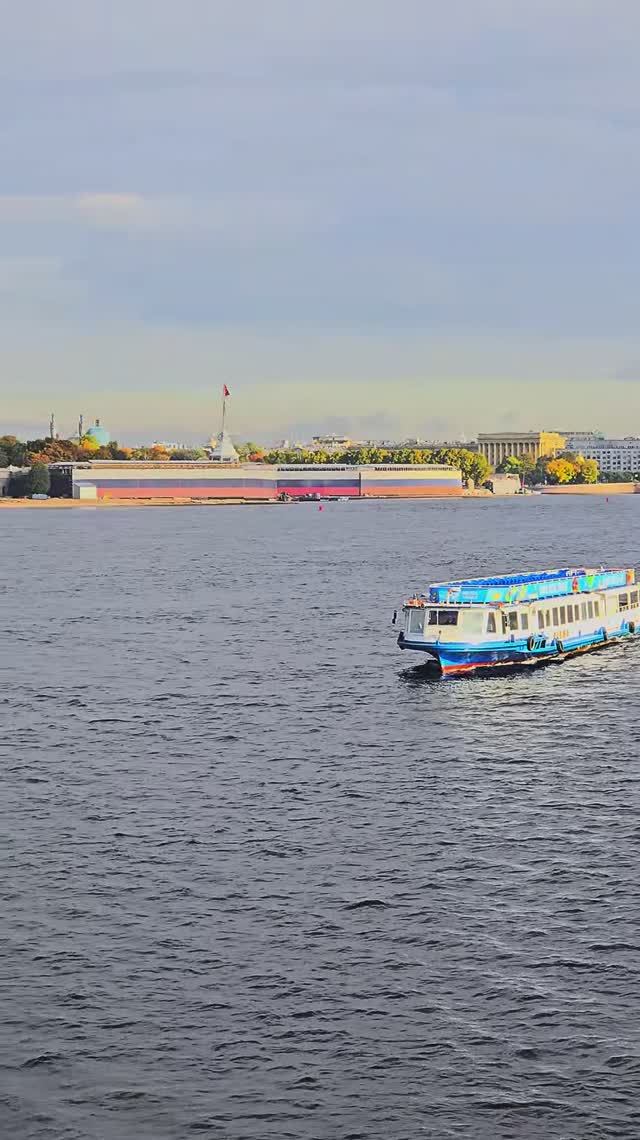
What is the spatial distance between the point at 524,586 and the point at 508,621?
4152 millimetres

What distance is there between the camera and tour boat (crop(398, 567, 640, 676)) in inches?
2506

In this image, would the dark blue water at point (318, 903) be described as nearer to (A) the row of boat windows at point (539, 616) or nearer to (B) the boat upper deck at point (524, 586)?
(A) the row of boat windows at point (539, 616)

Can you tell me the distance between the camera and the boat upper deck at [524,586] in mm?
66375

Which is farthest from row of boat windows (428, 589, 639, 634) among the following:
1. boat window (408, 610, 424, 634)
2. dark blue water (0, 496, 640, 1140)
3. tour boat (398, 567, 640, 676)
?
dark blue water (0, 496, 640, 1140)

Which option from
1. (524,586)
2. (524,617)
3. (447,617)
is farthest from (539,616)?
(447,617)

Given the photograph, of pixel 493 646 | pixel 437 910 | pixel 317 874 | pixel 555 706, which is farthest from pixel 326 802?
pixel 493 646

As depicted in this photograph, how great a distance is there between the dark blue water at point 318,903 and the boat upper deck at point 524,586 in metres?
4.27

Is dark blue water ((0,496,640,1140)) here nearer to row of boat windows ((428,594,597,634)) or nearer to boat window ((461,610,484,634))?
row of boat windows ((428,594,597,634))

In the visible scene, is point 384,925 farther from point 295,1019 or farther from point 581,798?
point 581,798

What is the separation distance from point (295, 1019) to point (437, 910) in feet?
19.7

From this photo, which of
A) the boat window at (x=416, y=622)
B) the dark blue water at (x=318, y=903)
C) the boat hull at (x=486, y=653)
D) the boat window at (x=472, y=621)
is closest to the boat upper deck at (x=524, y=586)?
the boat window at (x=472, y=621)

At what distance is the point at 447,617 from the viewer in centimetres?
6412

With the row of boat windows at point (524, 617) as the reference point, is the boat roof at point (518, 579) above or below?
above

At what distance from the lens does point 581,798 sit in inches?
1576
